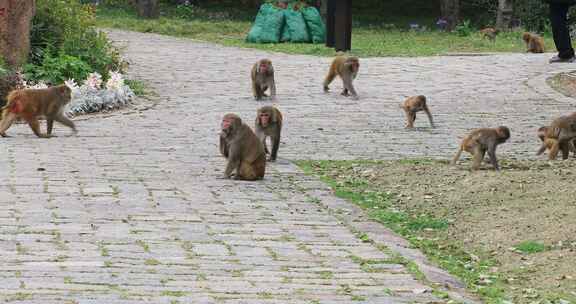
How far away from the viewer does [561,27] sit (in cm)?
2200

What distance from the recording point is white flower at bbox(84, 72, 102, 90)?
53.9 feet

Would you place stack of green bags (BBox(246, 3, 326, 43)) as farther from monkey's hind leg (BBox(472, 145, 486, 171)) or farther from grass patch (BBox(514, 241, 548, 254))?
grass patch (BBox(514, 241, 548, 254))

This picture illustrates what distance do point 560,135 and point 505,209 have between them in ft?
9.73

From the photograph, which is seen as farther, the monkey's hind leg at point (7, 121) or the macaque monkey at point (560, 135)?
the monkey's hind leg at point (7, 121)

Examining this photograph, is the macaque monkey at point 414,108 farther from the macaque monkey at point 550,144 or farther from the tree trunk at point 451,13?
the tree trunk at point 451,13

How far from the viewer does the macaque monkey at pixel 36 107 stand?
1375 centimetres

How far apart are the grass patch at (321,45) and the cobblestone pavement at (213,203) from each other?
618cm

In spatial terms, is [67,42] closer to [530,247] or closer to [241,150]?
[241,150]

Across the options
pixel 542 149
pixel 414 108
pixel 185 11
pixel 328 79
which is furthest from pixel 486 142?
pixel 185 11

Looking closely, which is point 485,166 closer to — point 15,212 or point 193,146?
point 193,146

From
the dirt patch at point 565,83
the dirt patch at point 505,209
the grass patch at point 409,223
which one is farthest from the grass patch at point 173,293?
the dirt patch at point 565,83

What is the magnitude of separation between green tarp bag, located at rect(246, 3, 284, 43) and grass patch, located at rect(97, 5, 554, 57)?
14.5 inches

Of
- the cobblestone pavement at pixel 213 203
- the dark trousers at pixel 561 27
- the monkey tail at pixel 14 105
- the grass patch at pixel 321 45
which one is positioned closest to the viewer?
the cobblestone pavement at pixel 213 203

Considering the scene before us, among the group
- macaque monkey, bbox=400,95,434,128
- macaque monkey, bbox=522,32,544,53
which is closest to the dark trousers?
macaque monkey, bbox=522,32,544,53
